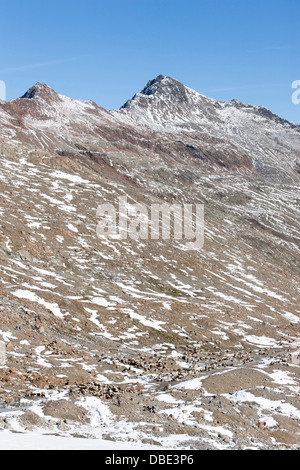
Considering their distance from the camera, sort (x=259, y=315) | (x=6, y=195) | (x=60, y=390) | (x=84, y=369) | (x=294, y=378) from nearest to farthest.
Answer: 1. (x=60, y=390)
2. (x=84, y=369)
3. (x=294, y=378)
4. (x=259, y=315)
5. (x=6, y=195)

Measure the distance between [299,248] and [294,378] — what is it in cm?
12403

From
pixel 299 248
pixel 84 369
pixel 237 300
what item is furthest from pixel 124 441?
pixel 299 248

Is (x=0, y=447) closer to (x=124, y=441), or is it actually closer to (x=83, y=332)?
(x=124, y=441)

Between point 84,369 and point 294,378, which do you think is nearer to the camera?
point 84,369

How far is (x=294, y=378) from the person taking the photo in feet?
97.6
